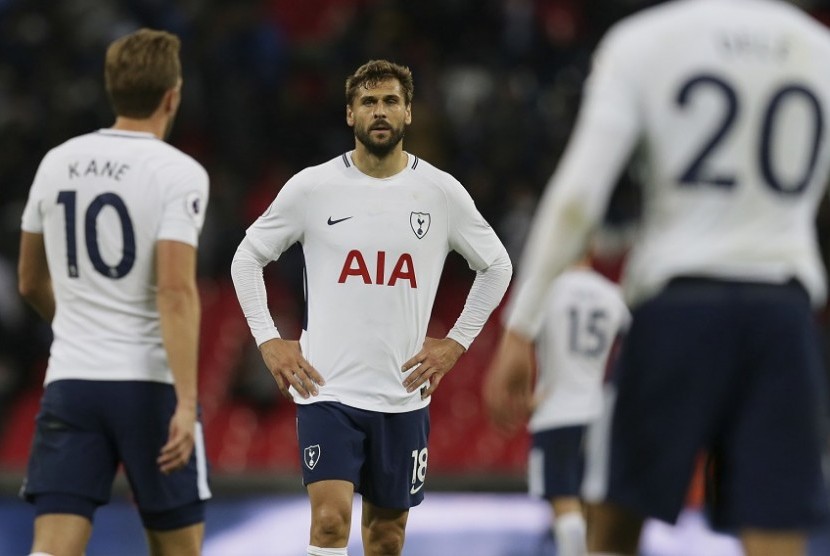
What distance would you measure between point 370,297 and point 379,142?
1.95ft

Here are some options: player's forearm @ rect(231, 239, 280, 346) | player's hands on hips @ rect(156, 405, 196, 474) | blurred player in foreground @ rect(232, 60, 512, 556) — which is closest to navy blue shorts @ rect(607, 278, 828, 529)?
player's hands on hips @ rect(156, 405, 196, 474)

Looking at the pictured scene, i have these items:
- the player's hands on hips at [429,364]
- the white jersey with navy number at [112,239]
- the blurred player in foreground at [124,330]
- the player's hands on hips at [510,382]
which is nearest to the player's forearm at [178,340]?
the blurred player in foreground at [124,330]

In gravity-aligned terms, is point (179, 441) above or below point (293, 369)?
below

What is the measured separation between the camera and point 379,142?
5.69m

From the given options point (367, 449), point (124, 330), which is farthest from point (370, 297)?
point (124, 330)

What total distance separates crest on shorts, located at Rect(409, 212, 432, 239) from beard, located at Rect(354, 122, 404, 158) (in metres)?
0.26

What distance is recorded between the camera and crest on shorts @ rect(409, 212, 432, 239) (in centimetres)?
570

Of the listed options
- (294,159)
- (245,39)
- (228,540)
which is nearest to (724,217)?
(228,540)

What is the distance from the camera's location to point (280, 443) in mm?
11250

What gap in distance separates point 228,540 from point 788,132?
618cm

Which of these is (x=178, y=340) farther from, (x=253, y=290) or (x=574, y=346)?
(x=574, y=346)

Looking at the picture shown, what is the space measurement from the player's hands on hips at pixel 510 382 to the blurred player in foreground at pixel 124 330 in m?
1.72

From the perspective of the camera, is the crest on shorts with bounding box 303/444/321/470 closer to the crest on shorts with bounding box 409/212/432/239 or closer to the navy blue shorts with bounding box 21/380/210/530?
the navy blue shorts with bounding box 21/380/210/530

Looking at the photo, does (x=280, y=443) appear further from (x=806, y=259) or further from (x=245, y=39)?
(x=806, y=259)
